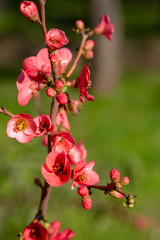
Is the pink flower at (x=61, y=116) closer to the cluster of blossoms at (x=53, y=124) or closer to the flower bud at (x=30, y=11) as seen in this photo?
the cluster of blossoms at (x=53, y=124)

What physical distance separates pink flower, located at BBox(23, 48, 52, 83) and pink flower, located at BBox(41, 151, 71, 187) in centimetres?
26

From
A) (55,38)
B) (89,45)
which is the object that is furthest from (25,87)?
(89,45)

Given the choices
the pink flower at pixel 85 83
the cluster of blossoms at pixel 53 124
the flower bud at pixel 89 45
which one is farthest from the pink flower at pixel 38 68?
the flower bud at pixel 89 45

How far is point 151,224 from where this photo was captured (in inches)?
107

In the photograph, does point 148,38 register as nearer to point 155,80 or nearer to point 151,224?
point 155,80

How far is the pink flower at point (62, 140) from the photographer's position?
1081mm

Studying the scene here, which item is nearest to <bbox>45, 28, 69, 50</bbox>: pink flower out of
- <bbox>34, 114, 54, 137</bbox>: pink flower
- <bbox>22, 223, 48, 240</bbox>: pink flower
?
<bbox>34, 114, 54, 137</bbox>: pink flower

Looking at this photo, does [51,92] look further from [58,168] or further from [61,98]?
[58,168]

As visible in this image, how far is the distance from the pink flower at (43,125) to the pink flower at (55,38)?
216 millimetres

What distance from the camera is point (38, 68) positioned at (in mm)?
1114

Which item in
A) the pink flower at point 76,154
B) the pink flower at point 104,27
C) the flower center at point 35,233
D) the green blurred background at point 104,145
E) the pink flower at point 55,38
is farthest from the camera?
the green blurred background at point 104,145

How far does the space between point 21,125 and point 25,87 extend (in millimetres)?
126

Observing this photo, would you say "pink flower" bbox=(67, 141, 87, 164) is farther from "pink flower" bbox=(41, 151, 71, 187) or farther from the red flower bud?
the red flower bud

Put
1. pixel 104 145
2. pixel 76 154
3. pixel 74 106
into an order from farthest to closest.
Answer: pixel 104 145
pixel 76 154
pixel 74 106
